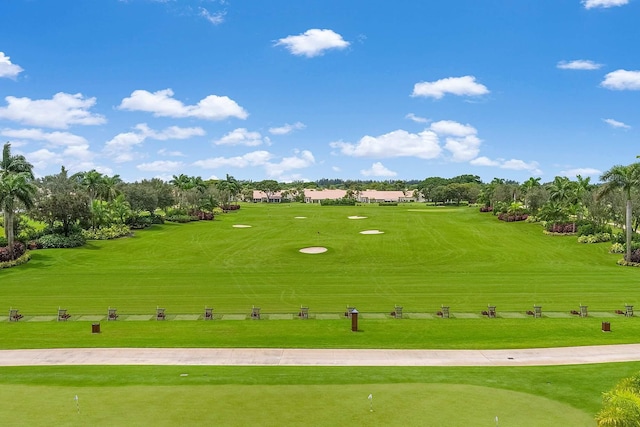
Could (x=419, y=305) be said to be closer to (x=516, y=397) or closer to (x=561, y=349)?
(x=561, y=349)

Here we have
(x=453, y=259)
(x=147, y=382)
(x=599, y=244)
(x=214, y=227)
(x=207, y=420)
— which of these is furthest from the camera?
(x=214, y=227)

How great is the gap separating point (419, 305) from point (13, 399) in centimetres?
2844

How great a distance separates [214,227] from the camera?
91.1m

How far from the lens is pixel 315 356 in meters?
26.2

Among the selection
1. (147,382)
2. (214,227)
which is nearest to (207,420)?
(147,382)

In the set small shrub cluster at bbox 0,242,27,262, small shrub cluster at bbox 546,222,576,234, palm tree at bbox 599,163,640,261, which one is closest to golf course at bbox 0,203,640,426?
small shrub cluster at bbox 546,222,576,234

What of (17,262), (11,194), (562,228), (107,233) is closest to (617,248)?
(562,228)

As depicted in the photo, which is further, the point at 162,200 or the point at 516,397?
the point at 162,200

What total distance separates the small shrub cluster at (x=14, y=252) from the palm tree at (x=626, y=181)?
66527 millimetres

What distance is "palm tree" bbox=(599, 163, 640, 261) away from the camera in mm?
55809

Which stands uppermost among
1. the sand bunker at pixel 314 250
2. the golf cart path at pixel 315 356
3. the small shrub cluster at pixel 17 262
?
the sand bunker at pixel 314 250

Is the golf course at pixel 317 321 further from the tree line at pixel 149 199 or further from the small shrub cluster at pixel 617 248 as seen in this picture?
the tree line at pixel 149 199

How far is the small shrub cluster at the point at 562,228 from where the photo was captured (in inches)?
3012

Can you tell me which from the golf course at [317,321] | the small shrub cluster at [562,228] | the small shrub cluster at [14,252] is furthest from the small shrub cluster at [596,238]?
the small shrub cluster at [14,252]
